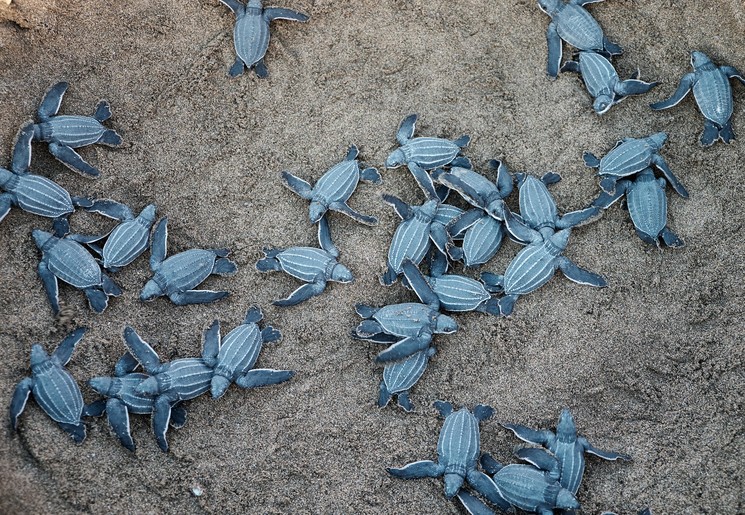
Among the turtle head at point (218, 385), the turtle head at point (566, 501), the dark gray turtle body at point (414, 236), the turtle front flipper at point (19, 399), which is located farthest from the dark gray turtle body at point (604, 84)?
the turtle front flipper at point (19, 399)

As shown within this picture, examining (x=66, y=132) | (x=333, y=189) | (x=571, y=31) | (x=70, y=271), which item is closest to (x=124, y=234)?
(x=70, y=271)

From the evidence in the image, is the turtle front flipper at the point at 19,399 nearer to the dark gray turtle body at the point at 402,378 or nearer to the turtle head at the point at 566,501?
the dark gray turtle body at the point at 402,378

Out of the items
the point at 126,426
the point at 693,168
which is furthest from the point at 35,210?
the point at 693,168

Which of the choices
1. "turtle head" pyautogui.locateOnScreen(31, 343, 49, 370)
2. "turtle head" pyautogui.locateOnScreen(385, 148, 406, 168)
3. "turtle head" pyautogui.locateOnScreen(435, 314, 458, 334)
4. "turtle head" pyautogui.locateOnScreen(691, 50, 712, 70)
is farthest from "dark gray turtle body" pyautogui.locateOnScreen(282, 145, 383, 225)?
"turtle head" pyautogui.locateOnScreen(691, 50, 712, 70)

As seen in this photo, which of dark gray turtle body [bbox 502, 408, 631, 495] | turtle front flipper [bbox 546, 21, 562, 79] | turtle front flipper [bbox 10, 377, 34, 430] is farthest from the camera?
turtle front flipper [bbox 546, 21, 562, 79]

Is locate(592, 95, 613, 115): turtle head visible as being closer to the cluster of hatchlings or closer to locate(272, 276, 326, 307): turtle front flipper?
the cluster of hatchlings

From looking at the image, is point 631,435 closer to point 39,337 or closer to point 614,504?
Answer: point 614,504
